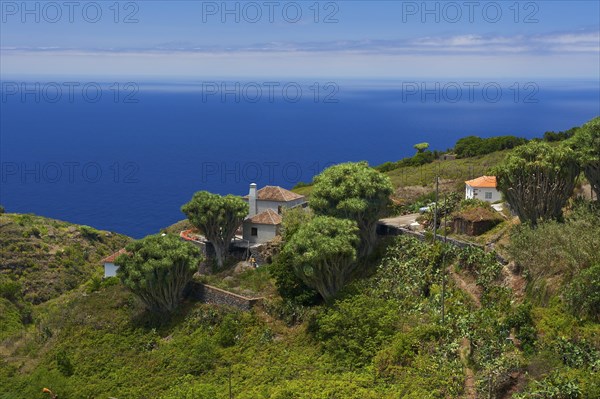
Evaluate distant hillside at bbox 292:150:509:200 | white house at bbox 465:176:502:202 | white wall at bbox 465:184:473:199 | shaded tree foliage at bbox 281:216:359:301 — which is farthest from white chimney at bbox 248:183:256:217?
white house at bbox 465:176:502:202

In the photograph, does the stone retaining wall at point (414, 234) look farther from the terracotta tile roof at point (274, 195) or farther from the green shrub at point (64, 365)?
the green shrub at point (64, 365)

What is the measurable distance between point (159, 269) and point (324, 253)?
471 inches

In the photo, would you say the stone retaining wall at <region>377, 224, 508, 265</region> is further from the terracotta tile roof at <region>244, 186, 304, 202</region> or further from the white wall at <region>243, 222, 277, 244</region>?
the terracotta tile roof at <region>244, 186, 304, 202</region>

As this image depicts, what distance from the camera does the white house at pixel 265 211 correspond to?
50.6 meters

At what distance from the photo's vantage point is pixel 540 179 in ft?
126

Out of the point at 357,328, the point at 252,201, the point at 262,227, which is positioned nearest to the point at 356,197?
the point at 357,328

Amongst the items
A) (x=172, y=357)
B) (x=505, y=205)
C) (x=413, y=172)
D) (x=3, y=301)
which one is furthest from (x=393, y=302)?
(x=413, y=172)

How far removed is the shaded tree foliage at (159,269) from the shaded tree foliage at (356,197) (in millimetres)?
9799

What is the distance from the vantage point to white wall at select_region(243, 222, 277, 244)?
50.4 meters

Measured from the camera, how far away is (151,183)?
16250 centimetres

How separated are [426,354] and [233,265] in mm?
22485

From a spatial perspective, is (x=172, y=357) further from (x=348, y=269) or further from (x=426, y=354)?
(x=426, y=354)

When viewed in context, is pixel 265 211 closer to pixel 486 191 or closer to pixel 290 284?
pixel 290 284

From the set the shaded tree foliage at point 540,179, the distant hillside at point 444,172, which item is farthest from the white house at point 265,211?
the shaded tree foliage at point 540,179
